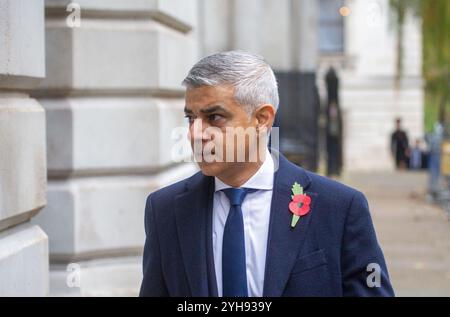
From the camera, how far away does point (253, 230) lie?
3254 millimetres

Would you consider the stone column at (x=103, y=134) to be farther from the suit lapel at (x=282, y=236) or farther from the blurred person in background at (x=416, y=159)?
the blurred person in background at (x=416, y=159)

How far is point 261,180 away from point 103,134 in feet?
12.4

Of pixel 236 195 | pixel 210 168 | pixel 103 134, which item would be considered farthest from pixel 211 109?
pixel 103 134

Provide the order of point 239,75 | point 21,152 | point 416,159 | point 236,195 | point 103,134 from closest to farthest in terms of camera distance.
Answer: point 239,75 < point 236,195 < point 21,152 < point 103,134 < point 416,159

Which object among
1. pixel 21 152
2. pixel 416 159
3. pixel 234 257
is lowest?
pixel 416 159

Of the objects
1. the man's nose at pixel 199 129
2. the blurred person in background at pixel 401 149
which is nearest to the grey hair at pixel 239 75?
the man's nose at pixel 199 129

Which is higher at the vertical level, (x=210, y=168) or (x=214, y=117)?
(x=214, y=117)

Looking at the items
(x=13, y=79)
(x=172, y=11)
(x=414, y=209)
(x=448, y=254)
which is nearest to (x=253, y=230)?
(x=13, y=79)

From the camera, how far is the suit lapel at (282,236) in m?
3.15

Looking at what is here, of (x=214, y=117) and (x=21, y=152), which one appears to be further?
(x=21, y=152)

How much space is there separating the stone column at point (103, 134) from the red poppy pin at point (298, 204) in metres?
3.72

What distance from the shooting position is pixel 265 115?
3291mm

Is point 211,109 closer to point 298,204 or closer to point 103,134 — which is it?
point 298,204

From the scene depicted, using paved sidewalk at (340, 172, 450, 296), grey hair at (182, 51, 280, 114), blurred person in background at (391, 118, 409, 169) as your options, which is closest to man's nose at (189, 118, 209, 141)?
grey hair at (182, 51, 280, 114)
